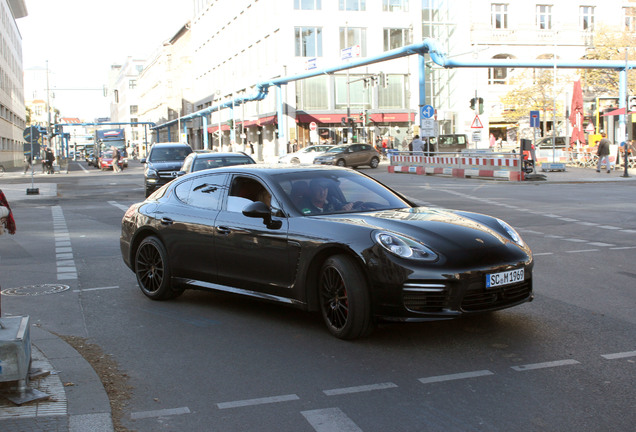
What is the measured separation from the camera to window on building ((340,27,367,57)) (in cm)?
6838

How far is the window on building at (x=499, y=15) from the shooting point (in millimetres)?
73312

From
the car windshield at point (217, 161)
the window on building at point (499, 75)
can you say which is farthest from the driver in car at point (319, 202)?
the window on building at point (499, 75)

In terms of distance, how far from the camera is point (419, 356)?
5457mm

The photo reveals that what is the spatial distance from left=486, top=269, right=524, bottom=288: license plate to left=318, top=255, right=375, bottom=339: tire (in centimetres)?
94

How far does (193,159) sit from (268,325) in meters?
13.0

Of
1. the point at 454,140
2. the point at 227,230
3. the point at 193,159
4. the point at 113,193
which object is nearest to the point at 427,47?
the point at 454,140

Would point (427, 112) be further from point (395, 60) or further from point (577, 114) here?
point (395, 60)

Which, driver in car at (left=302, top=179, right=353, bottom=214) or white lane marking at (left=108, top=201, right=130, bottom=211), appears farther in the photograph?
white lane marking at (left=108, top=201, right=130, bottom=211)

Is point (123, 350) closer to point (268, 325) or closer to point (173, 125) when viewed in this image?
point (268, 325)

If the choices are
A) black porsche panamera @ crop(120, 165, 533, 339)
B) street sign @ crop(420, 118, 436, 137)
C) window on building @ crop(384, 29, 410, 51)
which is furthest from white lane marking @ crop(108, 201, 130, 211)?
window on building @ crop(384, 29, 410, 51)

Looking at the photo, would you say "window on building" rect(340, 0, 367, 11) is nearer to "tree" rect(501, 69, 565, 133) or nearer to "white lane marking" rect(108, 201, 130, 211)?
"tree" rect(501, 69, 565, 133)

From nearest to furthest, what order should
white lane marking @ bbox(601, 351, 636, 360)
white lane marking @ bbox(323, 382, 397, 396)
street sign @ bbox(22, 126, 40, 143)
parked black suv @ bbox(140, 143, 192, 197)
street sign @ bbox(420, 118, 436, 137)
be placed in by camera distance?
1. white lane marking @ bbox(323, 382, 397, 396)
2. white lane marking @ bbox(601, 351, 636, 360)
3. parked black suv @ bbox(140, 143, 192, 197)
4. street sign @ bbox(22, 126, 40, 143)
5. street sign @ bbox(420, 118, 436, 137)

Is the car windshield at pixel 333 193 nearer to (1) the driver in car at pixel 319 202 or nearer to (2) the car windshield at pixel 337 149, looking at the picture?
(1) the driver in car at pixel 319 202

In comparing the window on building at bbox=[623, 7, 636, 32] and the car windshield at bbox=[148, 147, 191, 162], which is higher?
the window on building at bbox=[623, 7, 636, 32]
